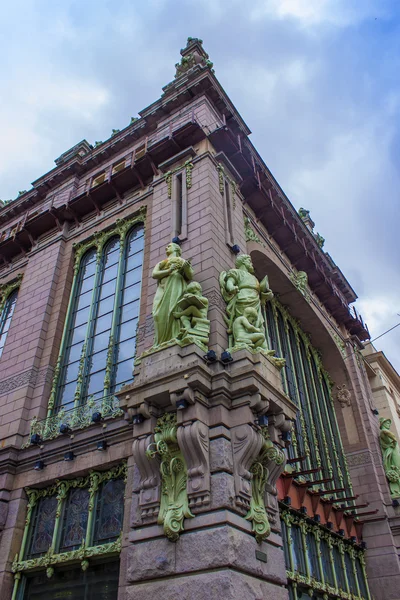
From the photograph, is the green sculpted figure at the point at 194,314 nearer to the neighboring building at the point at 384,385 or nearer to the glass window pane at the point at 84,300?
the glass window pane at the point at 84,300

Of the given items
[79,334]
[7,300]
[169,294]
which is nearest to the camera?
[169,294]

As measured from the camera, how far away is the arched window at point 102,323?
598 inches

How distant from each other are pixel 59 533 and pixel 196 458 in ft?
16.0

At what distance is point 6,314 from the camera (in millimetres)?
20875

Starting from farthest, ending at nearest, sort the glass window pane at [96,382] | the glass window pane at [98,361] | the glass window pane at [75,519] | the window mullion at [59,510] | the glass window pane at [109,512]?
the glass window pane at [98,361]
the glass window pane at [96,382]
the window mullion at [59,510]
the glass window pane at [75,519]
the glass window pane at [109,512]

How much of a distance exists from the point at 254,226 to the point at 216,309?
879cm

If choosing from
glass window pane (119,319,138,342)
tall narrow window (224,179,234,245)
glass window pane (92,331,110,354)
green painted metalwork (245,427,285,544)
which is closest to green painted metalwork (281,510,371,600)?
green painted metalwork (245,427,285,544)

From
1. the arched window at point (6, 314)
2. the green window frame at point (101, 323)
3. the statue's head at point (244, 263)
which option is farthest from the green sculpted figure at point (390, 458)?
the arched window at point (6, 314)

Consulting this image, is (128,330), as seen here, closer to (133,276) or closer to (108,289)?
(133,276)

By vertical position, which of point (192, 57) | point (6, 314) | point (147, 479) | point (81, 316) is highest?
point (192, 57)

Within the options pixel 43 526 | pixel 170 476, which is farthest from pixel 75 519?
pixel 170 476

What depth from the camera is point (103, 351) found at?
52.2 ft

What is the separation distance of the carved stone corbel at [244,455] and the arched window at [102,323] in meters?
4.92

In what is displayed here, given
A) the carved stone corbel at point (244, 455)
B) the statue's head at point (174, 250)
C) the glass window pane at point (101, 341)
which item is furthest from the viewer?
the glass window pane at point (101, 341)
